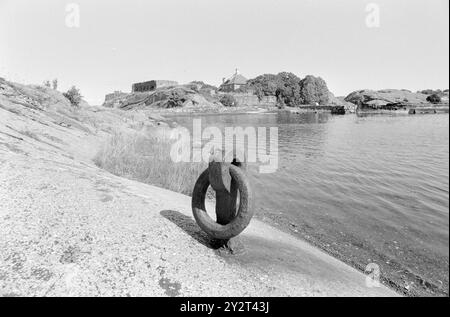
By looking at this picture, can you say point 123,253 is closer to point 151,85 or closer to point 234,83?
point 151,85

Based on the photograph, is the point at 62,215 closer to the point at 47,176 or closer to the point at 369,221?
the point at 47,176

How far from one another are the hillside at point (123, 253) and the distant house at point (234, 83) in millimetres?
169038

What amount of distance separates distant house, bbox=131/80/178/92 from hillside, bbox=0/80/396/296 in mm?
154763

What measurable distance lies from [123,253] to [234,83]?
567 feet

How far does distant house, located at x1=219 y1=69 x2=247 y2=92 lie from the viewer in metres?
170

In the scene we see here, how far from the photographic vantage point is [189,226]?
17.4 ft

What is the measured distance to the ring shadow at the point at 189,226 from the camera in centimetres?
480

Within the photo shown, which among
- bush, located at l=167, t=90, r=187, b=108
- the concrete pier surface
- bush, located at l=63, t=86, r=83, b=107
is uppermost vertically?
bush, located at l=167, t=90, r=187, b=108

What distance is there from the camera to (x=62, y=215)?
16.1 feet

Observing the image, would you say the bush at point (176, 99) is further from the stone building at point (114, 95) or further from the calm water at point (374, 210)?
the calm water at point (374, 210)

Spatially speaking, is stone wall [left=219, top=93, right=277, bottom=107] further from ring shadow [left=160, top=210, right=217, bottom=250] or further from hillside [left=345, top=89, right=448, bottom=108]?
ring shadow [left=160, top=210, right=217, bottom=250]

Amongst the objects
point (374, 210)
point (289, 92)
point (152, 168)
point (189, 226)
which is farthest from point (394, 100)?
point (189, 226)

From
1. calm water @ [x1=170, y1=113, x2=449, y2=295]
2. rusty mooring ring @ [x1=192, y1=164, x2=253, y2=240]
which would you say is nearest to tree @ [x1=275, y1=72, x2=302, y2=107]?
calm water @ [x1=170, y1=113, x2=449, y2=295]
